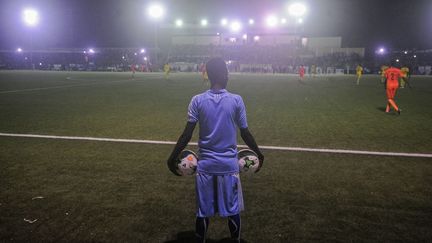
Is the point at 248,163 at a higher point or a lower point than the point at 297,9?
lower

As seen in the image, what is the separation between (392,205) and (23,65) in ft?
267

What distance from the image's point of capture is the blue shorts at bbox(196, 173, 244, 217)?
3.14 meters

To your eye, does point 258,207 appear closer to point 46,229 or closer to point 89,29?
point 46,229

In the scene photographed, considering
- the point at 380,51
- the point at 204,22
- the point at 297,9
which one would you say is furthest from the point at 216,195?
the point at 204,22

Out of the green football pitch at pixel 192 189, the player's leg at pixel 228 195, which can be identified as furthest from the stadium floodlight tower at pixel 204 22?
the player's leg at pixel 228 195

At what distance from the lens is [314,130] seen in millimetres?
9930

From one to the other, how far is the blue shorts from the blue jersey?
2.5 inches

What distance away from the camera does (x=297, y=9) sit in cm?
6250

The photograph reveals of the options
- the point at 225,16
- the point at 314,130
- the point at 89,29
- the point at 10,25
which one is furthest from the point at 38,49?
the point at 314,130

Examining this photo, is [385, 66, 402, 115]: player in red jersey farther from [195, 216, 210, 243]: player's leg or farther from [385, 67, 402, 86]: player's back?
[195, 216, 210, 243]: player's leg

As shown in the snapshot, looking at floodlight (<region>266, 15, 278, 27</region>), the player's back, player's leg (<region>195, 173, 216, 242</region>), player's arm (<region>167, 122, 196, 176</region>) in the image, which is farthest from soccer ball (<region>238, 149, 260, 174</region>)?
floodlight (<region>266, 15, 278, 27</region>)

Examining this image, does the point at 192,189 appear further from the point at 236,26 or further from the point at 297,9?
the point at 236,26

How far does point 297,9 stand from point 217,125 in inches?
2535

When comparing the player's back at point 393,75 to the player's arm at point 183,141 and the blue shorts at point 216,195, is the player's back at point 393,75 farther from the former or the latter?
the player's arm at point 183,141
